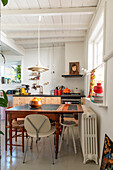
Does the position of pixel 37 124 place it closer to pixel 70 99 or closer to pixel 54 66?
pixel 70 99

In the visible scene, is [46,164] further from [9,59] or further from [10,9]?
[9,59]

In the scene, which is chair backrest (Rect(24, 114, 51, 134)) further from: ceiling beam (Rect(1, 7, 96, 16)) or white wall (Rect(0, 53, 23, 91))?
white wall (Rect(0, 53, 23, 91))

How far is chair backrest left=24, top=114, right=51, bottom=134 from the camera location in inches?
86.7

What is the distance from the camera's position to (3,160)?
7.66ft

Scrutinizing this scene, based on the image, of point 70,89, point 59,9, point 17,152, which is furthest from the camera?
point 70,89

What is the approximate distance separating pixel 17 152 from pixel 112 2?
2.89 m

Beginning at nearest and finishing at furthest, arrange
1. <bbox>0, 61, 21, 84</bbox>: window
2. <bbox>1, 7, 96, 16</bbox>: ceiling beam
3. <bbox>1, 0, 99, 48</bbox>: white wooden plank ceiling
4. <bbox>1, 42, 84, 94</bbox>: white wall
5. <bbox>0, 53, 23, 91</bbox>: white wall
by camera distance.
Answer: <bbox>1, 0, 99, 48</bbox>: white wooden plank ceiling, <bbox>1, 7, 96, 16</bbox>: ceiling beam, <bbox>1, 42, 84, 94</bbox>: white wall, <bbox>0, 53, 23, 91</bbox>: white wall, <bbox>0, 61, 21, 84</bbox>: window

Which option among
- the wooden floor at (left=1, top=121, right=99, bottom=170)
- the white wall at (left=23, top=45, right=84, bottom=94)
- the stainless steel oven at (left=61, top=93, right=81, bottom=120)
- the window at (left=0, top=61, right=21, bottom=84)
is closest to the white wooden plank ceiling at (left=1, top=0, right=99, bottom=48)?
the white wall at (left=23, top=45, right=84, bottom=94)

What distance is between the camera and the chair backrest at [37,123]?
220 centimetres

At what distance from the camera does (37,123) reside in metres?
2.23

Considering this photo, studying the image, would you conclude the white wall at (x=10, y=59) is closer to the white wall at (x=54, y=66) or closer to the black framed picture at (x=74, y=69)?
the white wall at (x=54, y=66)

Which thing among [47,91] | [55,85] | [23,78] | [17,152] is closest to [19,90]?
[23,78]

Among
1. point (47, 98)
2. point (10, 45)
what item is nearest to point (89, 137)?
point (47, 98)

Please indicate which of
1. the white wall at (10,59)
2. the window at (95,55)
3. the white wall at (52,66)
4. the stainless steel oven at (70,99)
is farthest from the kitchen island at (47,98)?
the window at (95,55)
